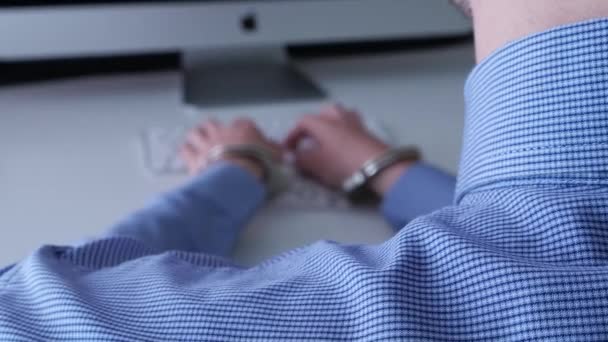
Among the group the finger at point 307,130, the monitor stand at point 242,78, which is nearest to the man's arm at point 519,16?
the finger at point 307,130

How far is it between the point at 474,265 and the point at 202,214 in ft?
0.89

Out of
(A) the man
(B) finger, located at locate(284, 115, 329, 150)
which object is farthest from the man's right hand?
(A) the man

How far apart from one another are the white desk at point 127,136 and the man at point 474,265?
6.6 inches

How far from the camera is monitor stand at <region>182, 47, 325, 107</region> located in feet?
2.41

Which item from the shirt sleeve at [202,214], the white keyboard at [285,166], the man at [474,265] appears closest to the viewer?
the man at [474,265]

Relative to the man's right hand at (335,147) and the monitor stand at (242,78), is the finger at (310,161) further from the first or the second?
the monitor stand at (242,78)

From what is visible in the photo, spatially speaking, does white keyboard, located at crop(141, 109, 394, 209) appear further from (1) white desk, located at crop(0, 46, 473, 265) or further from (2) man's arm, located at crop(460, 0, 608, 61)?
(2) man's arm, located at crop(460, 0, 608, 61)

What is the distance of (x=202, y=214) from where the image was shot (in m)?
0.48

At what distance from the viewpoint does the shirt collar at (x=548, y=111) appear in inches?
10.5

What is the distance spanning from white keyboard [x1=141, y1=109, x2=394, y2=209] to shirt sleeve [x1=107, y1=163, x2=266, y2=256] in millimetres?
32

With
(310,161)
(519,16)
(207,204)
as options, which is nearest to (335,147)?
(310,161)

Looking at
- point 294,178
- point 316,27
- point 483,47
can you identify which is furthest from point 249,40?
point 483,47

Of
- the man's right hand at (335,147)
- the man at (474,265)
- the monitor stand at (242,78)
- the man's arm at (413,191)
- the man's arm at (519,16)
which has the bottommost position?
the man's arm at (413,191)

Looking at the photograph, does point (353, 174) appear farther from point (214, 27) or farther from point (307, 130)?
point (214, 27)
